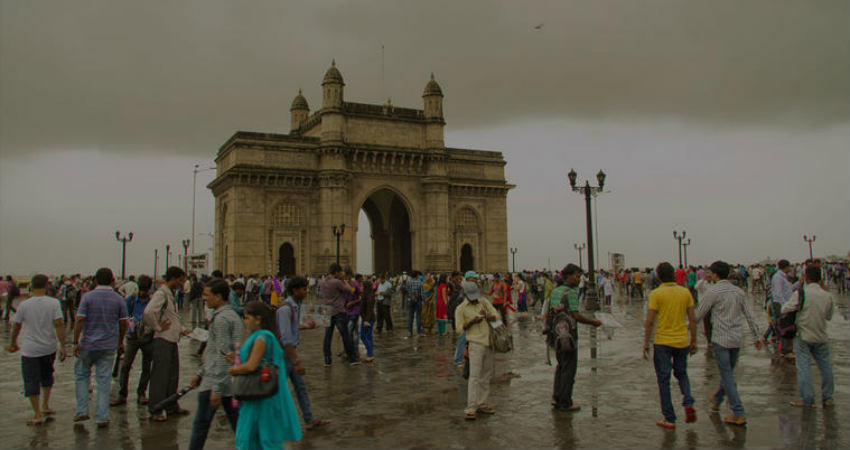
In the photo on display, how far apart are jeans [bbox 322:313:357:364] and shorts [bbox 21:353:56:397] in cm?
455

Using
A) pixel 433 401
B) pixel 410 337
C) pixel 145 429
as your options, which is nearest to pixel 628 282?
pixel 410 337

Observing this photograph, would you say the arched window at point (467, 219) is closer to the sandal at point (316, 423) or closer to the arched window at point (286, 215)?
the arched window at point (286, 215)

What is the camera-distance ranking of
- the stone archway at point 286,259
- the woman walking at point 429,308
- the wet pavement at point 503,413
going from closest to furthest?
1. the wet pavement at point 503,413
2. the woman walking at point 429,308
3. the stone archway at point 286,259

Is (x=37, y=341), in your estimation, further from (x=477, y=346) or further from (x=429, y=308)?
(x=429, y=308)

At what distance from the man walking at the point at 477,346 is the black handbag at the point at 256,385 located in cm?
305

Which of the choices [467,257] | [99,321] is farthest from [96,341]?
[467,257]

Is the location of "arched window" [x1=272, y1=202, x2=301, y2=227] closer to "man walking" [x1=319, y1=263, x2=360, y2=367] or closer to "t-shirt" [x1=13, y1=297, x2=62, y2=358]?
"man walking" [x1=319, y1=263, x2=360, y2=367]

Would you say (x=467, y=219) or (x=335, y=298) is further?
(x=467, y=219)

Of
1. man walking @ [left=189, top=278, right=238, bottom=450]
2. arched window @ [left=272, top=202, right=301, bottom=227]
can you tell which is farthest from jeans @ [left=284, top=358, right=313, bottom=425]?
arched window @ [left=272, top=202, right=301, bottom=227]

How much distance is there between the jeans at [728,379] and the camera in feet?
21.7

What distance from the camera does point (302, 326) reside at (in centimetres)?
891

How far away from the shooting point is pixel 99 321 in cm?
728

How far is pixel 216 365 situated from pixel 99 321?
2532 mm

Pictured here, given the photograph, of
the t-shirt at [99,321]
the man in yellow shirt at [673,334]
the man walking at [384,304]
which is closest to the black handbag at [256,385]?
the t-shirt at [99,321]
